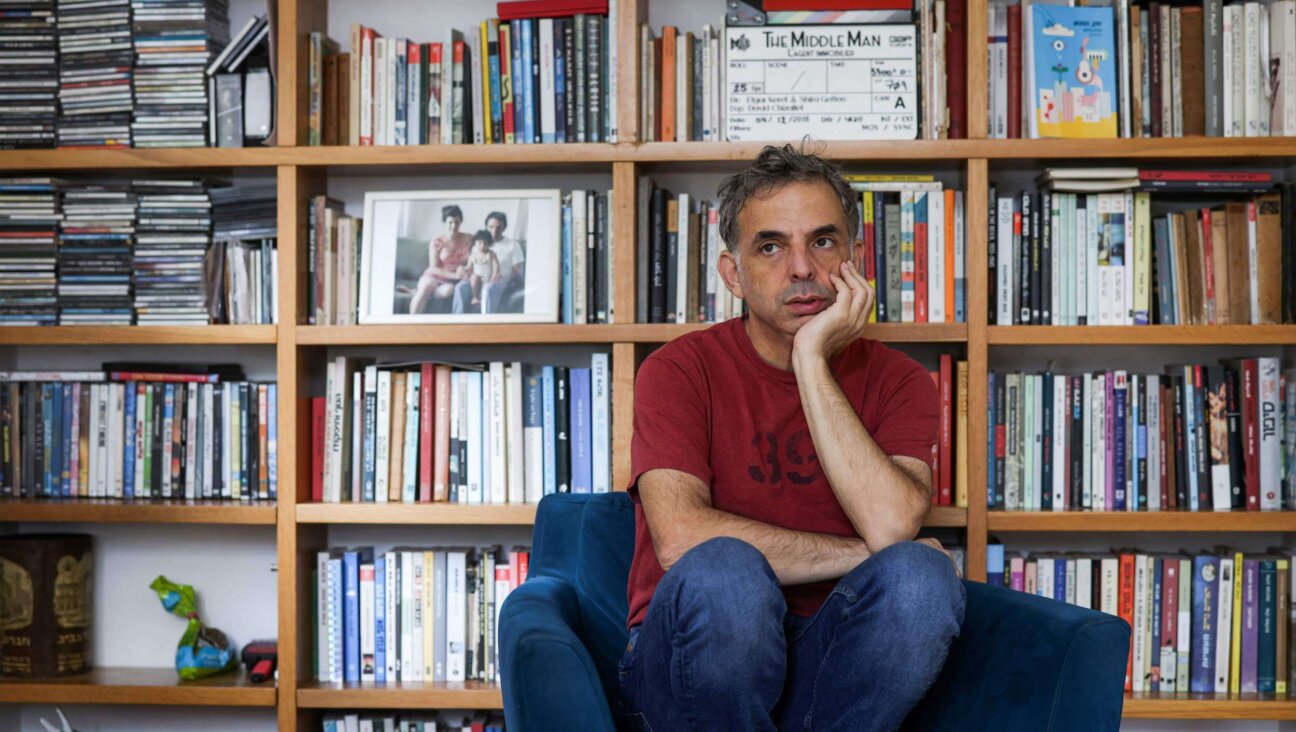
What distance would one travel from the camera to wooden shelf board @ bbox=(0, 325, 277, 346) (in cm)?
259

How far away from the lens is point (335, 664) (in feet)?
8.63

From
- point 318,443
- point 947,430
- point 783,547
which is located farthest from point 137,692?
point 947,430

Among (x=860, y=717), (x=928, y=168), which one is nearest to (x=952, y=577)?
(x=860, y=717)

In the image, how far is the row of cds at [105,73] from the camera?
2658mm

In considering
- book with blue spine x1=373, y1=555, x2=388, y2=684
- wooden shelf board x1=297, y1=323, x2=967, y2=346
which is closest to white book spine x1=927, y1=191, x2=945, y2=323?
wooden shelf board x1=297, y1=323, x2=967, y2=346

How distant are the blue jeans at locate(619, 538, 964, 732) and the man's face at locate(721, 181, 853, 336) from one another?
0.55 metres

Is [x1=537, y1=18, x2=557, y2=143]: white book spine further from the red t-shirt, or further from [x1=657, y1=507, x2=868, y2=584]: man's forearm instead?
[x1=657, y1=507, x2=868, y2=584]: man's forearm

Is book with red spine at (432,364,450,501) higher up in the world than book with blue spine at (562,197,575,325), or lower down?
lower down

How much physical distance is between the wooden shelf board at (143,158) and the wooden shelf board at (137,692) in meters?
1.16

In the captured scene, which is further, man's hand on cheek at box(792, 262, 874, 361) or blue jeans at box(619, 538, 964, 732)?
man's hand on cheek at box(792, 262, 874, 361)

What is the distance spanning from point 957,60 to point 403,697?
185 centimetres

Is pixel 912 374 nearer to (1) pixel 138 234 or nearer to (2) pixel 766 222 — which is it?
(2) pixel 766 222

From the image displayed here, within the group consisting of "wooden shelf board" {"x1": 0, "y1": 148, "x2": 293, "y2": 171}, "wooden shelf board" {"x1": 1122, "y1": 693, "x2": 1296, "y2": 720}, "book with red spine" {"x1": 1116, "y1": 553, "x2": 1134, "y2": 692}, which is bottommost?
"wooden shelf board" {"x1": 1122, "y1": 693, "x2": 1296, "y2": 720}

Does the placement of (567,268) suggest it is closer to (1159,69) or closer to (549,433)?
(549,433)
